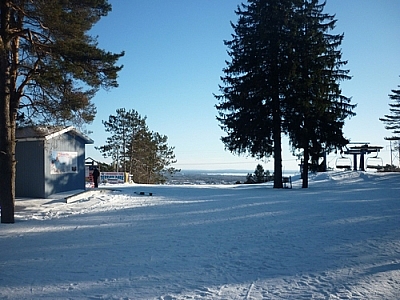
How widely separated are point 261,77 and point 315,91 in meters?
3.93

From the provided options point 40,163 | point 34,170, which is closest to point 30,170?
point 34,170

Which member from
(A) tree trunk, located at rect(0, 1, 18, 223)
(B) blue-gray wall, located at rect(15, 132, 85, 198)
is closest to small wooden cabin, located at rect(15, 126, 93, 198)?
(B) blue-gray wall, located at rect(15, 132, 85, 198)

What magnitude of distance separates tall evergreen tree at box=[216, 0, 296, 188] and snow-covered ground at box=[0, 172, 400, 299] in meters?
12.2

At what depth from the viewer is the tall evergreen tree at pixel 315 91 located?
25.4 meters

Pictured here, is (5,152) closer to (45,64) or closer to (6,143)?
(6,143)

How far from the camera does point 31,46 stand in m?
12.5

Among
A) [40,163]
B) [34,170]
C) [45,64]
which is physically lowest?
[34,170]

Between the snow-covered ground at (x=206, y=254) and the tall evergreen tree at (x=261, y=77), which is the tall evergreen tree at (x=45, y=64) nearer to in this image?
the snow-covered ground at (x=206, y=254)

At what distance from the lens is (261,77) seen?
25.9 m

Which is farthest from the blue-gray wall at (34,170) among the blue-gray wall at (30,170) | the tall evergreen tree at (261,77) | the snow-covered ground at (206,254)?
the tall evergreen tree at (261,77)

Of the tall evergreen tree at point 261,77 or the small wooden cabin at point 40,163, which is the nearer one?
the small wooden cabin at point 40,163

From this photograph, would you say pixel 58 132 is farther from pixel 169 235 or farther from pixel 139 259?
pixel 139 259

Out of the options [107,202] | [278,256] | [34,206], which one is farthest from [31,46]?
[278,256]

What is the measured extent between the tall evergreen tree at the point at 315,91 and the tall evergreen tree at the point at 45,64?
15363mm
